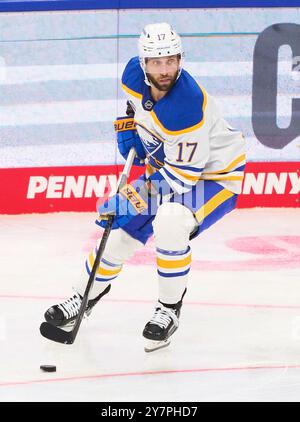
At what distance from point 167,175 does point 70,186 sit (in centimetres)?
246

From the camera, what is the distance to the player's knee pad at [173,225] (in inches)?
148

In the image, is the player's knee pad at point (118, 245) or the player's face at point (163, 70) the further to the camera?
the player's knee pad at point (118, 245)

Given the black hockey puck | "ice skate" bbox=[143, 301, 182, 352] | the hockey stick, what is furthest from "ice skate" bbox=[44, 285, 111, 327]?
the black hockey puck

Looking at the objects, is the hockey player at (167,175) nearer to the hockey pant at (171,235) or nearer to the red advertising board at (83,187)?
the hockey pant at (171,235)

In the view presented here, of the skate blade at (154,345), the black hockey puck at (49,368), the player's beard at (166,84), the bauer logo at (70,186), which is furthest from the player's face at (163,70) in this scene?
the bauer logo at (70,186)

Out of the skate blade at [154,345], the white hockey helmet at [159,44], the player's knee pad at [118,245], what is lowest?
the skate blade at [154,345]

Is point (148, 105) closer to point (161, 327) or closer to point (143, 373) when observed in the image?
point (161, 327)

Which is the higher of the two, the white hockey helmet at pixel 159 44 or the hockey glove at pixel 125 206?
the white hockey helmet at pixel 159 44

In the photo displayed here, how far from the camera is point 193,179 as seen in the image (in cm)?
385

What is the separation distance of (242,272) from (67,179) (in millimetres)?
1578

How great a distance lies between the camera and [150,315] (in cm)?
439

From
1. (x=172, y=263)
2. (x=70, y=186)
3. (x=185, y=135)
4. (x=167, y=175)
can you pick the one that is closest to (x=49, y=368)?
(x=172, y=263)

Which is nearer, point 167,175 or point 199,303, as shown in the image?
point 167,175
